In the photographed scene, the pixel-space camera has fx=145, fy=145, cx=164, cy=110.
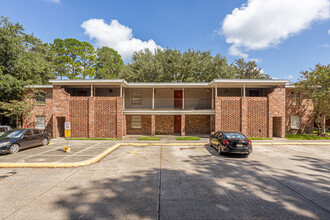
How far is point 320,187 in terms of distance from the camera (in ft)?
16.5

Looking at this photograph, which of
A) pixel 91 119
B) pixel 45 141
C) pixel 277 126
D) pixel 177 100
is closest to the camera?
pixel 45 141

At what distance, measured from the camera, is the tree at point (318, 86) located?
48.8 feet

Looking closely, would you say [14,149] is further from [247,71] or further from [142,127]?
[247,71]

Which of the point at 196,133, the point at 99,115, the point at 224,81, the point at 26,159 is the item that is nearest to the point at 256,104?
the point at 224,81

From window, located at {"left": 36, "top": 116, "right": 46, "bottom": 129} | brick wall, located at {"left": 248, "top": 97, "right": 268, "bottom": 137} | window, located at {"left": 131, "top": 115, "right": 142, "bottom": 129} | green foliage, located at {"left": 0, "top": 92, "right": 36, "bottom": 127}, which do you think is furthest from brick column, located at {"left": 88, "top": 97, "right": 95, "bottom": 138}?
brick wall, located at {"left": 248, "top": 97, "right": 268, "bottom": 137}

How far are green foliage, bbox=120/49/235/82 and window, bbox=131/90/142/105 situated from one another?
30.8 ft

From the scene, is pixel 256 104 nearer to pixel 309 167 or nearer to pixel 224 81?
pixel 224 81

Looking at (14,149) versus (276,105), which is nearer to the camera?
(14,149)

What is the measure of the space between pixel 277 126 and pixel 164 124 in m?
12.6

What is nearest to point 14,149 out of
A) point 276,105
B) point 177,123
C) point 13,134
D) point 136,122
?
point 13,134

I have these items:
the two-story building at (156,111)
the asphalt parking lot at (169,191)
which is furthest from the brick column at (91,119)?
the asphalt parking lot at (169,191)

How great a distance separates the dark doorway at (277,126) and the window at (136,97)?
1547 centimetres

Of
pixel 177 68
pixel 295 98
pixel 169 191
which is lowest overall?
pixel 169 191

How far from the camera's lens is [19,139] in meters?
9.19
